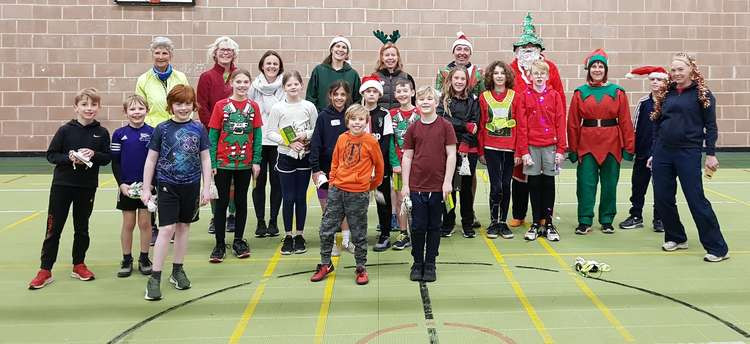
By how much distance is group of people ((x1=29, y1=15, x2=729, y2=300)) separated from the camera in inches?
186

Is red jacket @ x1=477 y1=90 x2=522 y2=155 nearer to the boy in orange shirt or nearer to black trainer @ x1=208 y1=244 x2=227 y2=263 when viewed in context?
the boy in orange shirt

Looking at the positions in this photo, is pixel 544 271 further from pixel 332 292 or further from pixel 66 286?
pixel 66 286

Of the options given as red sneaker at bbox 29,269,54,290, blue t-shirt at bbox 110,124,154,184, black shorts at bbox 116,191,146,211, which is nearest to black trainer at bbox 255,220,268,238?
black shorts at bbox 116,191,146,211

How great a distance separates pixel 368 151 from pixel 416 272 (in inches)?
34.9

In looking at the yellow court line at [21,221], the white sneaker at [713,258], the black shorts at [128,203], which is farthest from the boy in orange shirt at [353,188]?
the yellow court line at [21,221]

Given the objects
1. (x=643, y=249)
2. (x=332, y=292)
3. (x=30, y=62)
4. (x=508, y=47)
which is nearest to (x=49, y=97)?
(x=30, y=62)

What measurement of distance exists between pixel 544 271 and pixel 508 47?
7086 mm

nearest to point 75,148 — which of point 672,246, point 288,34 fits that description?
point 672,246

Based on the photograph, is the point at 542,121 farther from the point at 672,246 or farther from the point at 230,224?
the point at 230,224

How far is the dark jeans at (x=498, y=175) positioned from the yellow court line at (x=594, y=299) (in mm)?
607

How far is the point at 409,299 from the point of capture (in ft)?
14.5

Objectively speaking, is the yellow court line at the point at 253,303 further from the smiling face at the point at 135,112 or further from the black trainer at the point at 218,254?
the smiling face at the point at 135,112

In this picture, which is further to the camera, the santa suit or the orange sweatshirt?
the santa suit

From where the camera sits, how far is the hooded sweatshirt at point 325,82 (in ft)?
20.2
